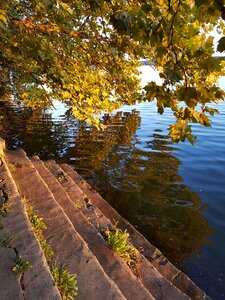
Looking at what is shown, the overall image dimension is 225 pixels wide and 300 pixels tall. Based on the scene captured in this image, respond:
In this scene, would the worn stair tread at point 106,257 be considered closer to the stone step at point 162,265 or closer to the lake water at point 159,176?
the stone step at point 162,265

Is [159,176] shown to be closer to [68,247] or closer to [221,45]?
[68,247]

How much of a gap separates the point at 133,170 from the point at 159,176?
56.5 inches

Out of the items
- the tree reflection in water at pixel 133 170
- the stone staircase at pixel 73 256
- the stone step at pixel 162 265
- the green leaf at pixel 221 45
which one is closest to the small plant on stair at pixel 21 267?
the stone staircase at pixel 73 256

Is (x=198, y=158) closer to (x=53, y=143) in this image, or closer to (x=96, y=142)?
(x=96, y=142)

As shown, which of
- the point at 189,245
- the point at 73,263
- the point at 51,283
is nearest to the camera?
the point at 51,283

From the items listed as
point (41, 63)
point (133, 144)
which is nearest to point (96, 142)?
point (133, 144)

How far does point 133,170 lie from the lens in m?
14.0

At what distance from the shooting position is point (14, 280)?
3.98 metres

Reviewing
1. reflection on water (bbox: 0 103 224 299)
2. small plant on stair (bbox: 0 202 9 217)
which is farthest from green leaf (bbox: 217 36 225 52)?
reflection on water (bbox: 0 103 224 299)

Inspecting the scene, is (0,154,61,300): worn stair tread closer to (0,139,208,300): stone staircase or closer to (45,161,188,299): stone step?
(0,139,208,300): stone staircase

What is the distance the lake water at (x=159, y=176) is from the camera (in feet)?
25.8

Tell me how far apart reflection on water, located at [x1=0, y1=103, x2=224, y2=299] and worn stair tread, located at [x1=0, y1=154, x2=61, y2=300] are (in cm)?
408

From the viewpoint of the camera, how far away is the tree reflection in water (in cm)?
870

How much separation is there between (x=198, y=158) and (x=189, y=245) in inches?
334
